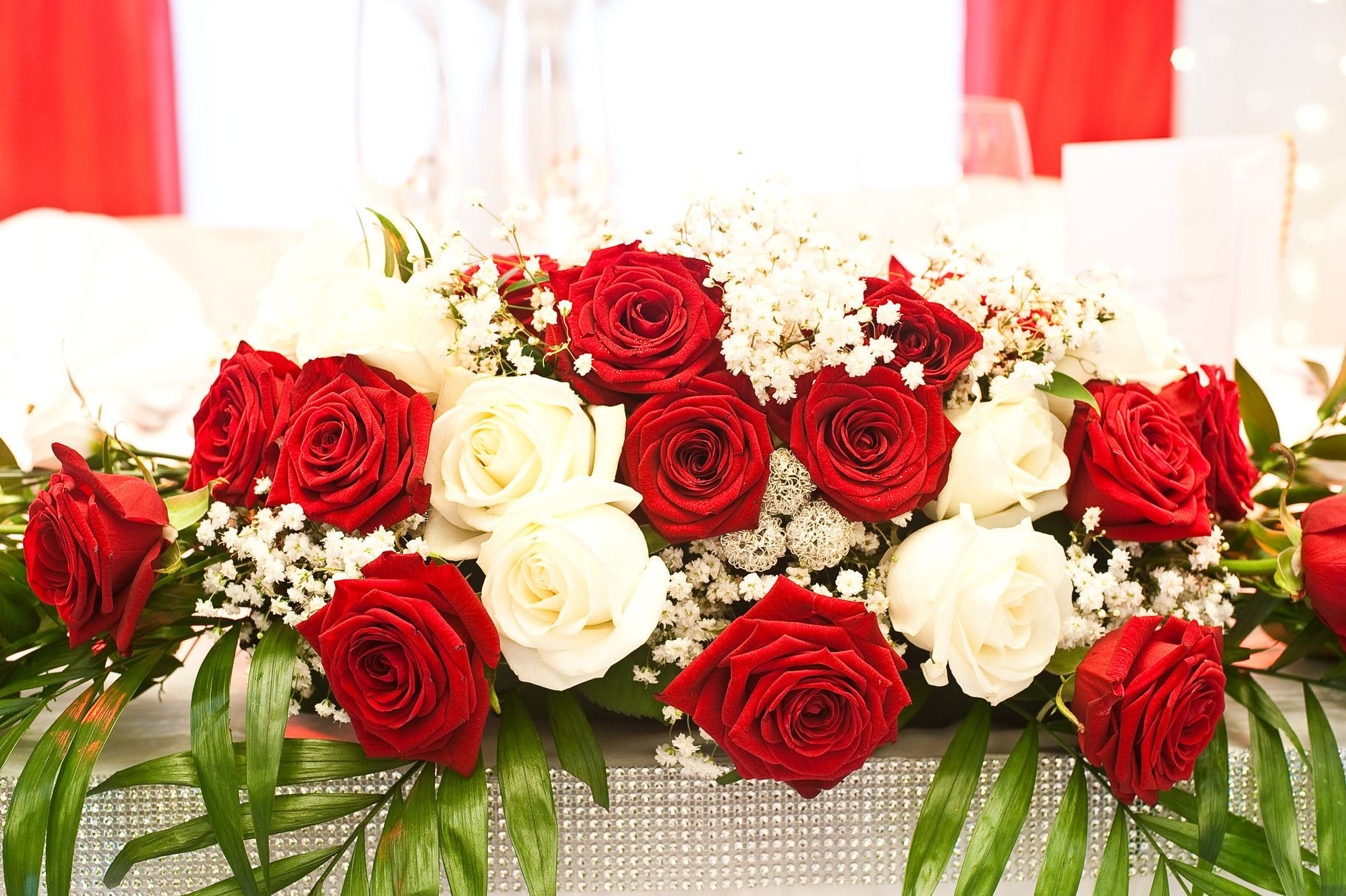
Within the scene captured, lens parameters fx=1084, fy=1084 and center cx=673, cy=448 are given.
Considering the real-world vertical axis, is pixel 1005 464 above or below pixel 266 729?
above

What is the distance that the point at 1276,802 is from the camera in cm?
56

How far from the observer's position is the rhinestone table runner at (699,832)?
1.90 ft

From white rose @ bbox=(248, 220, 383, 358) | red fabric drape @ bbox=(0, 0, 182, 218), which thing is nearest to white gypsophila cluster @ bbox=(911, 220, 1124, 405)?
white rose @ bbox=(248, 220, 383, 358)

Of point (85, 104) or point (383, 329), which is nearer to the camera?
point (383, 329)

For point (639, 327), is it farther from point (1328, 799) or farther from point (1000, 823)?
point (1328, 799)

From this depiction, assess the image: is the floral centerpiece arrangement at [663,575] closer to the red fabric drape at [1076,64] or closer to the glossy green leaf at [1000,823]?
the glossy green leaf at [1000,823]

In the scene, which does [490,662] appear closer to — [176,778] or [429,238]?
[176,778]

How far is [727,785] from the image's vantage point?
1.93 feet

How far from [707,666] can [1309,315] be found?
3050 millimetres

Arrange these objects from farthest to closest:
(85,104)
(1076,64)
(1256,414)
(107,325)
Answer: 1. (1076,64)
2. (85,104)
3. (107,325)
4. (1256,414)

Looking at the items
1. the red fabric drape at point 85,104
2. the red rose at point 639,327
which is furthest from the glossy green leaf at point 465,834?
the red fabric drape at point 85,104

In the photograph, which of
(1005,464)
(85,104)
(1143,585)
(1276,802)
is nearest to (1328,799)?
(1276,802)

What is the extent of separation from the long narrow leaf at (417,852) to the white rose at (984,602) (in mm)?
254

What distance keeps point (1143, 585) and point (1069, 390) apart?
136mm
